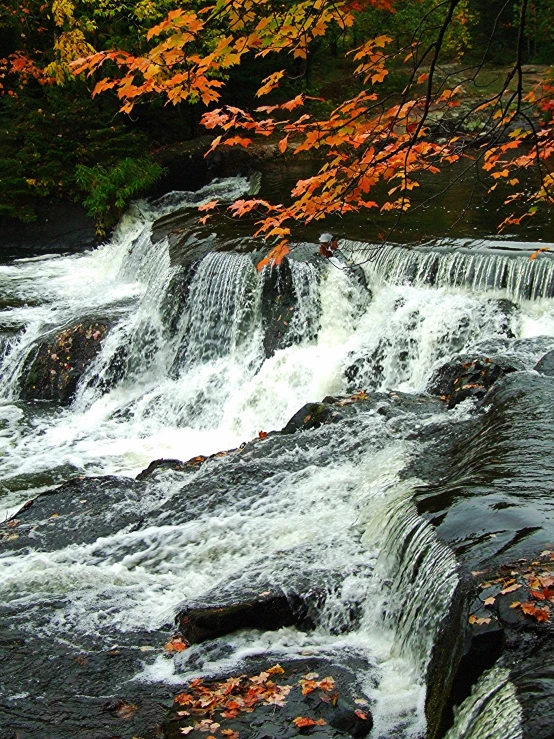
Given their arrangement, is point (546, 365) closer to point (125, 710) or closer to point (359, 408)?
point (359, 408)

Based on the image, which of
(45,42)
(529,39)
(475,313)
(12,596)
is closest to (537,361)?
(475,313)

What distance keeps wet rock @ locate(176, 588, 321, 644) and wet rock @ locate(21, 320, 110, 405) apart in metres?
6.16

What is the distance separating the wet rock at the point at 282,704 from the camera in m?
3.83

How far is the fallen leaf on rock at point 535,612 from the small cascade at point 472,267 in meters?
5.64

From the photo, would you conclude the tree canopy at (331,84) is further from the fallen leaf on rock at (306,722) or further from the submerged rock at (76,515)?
the submerged rock at (76,515)

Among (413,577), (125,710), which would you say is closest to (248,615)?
(125,710)

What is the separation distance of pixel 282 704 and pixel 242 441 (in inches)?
206

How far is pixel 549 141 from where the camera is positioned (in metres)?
4.35

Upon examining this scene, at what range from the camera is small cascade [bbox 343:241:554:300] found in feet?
29.3

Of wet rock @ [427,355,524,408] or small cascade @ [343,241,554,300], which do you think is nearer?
wet rock @ [427,355,524,408]

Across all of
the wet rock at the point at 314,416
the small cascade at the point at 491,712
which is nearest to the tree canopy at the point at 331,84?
the wet rock at the point at 314,416

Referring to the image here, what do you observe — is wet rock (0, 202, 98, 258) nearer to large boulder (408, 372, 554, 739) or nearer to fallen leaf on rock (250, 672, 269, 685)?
large boulder (408, 372, 554, 739)

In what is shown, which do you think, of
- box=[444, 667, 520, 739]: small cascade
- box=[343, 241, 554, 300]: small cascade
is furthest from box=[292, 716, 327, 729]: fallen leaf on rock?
box=[343, 241, 554, 300]: small cascade

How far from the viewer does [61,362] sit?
35.0ft
